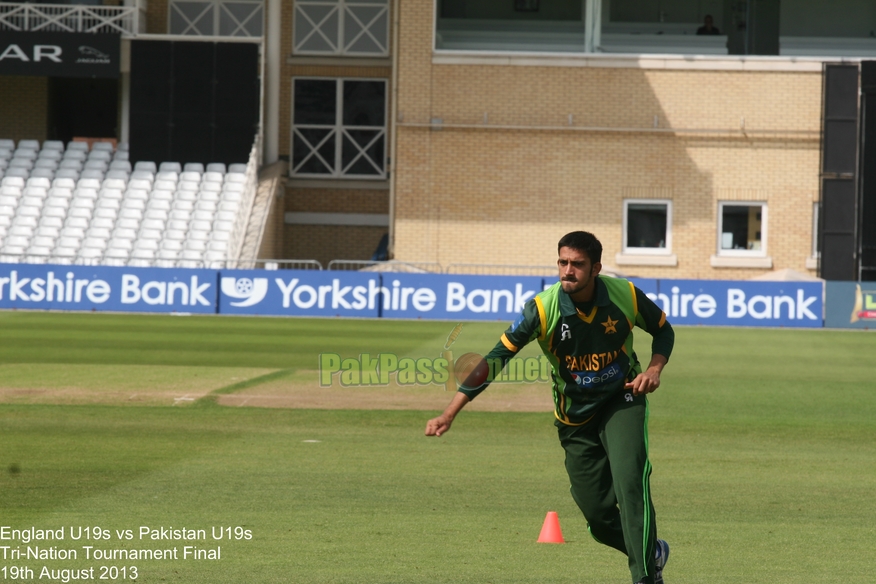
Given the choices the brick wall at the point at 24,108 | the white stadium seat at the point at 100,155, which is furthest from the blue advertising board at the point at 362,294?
the brick wall at the point at 24,108

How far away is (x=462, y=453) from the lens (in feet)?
37.3

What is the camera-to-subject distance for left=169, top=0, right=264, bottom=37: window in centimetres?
3828

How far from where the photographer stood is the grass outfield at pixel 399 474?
6.85m

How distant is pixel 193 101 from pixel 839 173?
19274 millimetres

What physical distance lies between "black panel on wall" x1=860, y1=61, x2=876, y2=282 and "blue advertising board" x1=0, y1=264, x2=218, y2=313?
56.1 feet

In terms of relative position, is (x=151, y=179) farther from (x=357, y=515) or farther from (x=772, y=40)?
(x=357, y=515)

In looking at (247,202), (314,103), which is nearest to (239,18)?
(314,103)

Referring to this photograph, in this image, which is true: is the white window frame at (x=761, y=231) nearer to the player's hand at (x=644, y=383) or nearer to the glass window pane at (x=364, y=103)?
the glass window pane at (x=364, y=103)

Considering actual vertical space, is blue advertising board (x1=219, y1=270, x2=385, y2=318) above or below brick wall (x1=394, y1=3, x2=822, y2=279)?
below

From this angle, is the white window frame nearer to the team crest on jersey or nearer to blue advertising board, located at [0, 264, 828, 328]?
blue advertising board, located at [0, 264, 828, 328]

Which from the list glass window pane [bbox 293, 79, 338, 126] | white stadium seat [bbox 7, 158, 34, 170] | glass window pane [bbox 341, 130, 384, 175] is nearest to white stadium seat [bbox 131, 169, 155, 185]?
white stadium seat [bbox 7, 158, 34, 170]

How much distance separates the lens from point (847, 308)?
27766mm

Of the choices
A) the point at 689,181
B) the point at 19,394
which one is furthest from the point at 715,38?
the point at 19,394

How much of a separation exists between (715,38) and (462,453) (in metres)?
25.1
